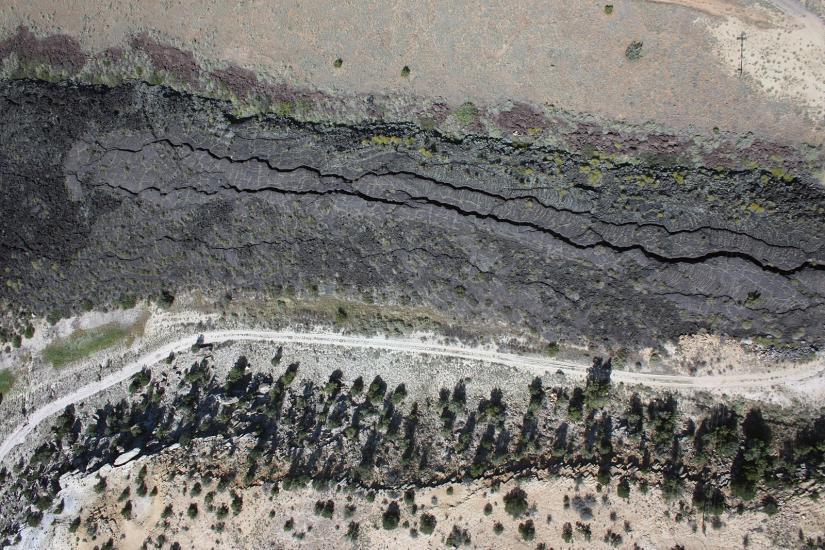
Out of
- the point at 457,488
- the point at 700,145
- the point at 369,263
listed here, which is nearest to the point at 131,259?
the point at 369,263

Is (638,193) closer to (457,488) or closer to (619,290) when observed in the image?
(619,290)

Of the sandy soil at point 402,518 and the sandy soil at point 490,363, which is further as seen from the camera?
the sandy soil at point 490,363

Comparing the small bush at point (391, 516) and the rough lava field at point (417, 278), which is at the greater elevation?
the rough lava field at point (417, 278)

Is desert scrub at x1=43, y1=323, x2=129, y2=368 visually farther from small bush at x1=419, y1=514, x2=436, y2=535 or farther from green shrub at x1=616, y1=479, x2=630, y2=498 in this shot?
green shrub at x1=616, y1=479, x2=630, y2=498

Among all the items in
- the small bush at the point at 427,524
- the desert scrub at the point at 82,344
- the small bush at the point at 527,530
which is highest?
the desert scrub at the point at 82,344

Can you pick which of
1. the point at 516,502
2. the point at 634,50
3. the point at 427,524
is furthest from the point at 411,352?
the point at 634,50

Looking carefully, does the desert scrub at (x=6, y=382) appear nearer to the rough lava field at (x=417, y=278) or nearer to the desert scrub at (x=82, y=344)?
the rough lava field at (x=417, y=278)

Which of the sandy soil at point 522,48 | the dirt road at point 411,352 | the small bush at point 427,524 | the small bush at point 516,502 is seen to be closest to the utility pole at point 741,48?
the sandy soil at point 522,48
